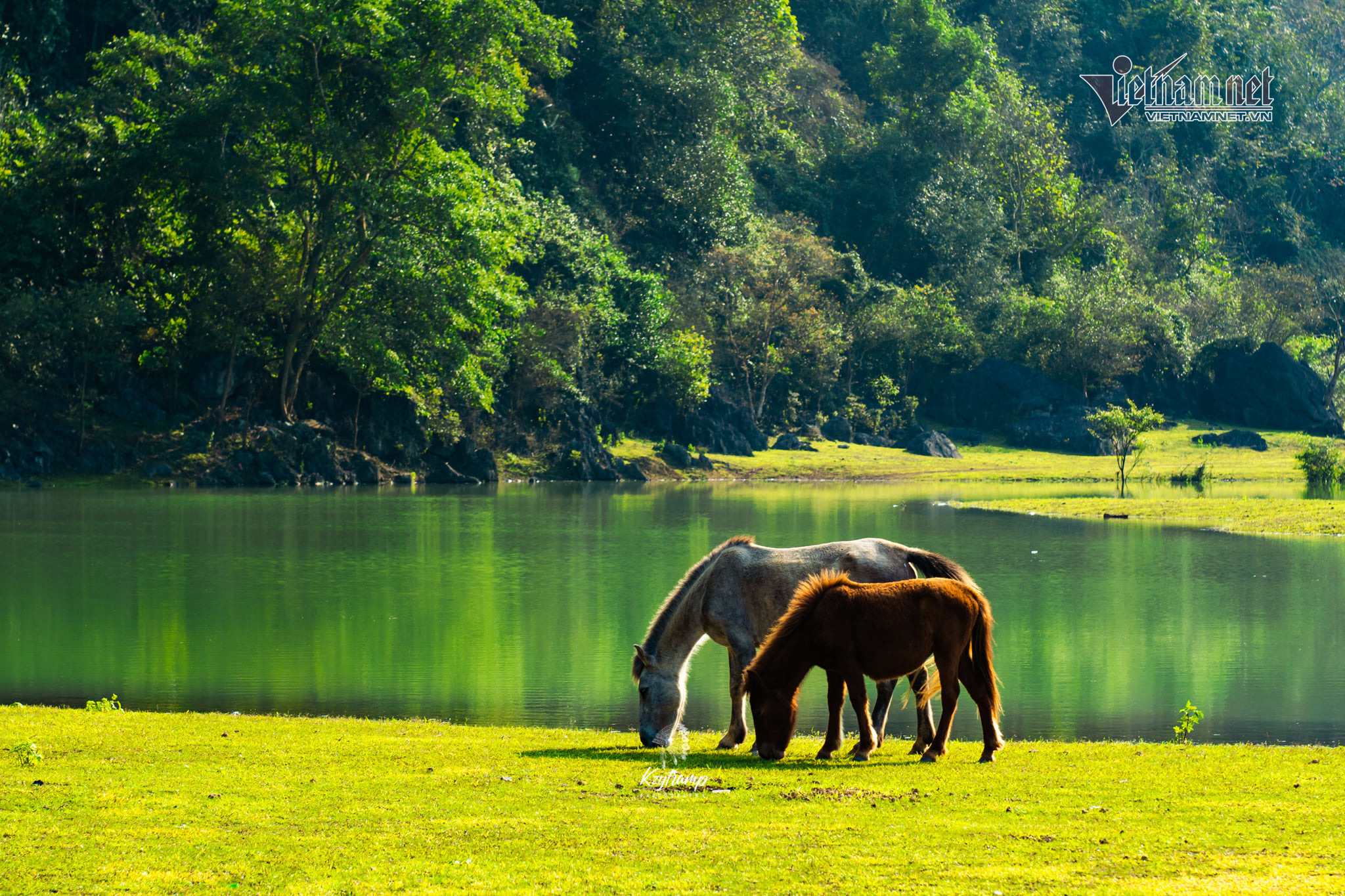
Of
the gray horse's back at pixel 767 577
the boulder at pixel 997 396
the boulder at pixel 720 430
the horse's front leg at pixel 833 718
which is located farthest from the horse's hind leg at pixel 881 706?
the boulder at pixel 997 396

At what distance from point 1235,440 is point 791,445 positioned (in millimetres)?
33001

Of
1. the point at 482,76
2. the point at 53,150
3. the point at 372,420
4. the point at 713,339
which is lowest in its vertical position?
the point at 372,420

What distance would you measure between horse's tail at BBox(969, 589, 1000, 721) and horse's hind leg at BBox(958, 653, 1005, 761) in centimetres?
2

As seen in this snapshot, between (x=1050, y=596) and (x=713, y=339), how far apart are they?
5987 cm

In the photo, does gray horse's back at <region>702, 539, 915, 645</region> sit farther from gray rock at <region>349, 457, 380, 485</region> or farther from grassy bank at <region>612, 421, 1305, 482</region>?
grassy bank at <region>612, 421, 1305, 482</region>

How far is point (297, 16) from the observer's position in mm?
58188

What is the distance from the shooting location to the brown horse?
466 inches

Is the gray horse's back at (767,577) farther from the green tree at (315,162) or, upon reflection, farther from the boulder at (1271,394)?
the boulder at (1271,394)

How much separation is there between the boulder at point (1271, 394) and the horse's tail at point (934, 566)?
9485 centimetres

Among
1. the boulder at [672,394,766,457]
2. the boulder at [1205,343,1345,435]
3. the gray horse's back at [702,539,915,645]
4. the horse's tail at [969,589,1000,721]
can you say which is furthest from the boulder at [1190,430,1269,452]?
the horse's tail at [969,589,1000,721]

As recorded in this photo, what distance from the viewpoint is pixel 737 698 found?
13234 mm

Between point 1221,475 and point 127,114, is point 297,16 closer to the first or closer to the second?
point 127,114

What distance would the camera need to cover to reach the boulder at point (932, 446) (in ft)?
284

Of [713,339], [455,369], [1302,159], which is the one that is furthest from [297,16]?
[1302,159]
